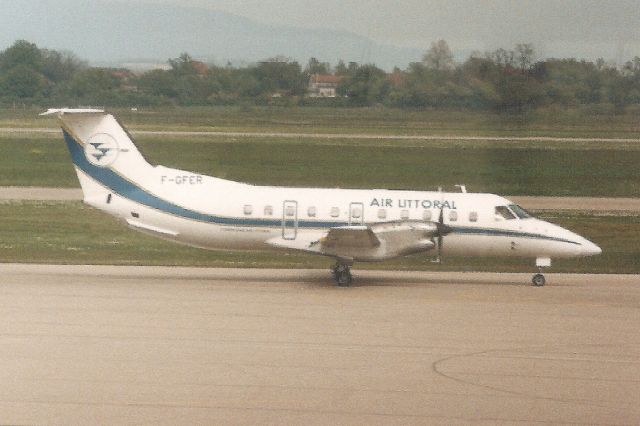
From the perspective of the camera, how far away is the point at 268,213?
80.0 feet

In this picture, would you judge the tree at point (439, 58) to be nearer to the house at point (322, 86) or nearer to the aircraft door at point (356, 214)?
the house at point (322, 86)

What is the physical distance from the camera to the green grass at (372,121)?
37781 millimetres

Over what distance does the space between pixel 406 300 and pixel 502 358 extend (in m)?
5.90

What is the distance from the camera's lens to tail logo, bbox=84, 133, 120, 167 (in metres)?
24.5

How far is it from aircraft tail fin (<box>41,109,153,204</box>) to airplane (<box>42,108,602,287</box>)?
0.08 feet

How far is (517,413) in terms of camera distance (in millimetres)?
12898

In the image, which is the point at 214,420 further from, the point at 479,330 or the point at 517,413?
the point at 479,330

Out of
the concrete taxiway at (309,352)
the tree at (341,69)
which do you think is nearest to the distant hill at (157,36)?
the tree at (341,69)

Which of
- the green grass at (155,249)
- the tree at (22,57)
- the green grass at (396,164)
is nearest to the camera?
the green grass at (155,249)

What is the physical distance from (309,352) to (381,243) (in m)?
8.42

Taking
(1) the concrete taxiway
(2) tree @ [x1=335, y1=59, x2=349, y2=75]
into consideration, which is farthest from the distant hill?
(1) the concrete taxiway

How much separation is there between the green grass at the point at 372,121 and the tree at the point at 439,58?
78.0 inches

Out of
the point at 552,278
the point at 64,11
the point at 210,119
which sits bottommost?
the point at 552,278

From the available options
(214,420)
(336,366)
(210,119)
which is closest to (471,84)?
(210,119)
